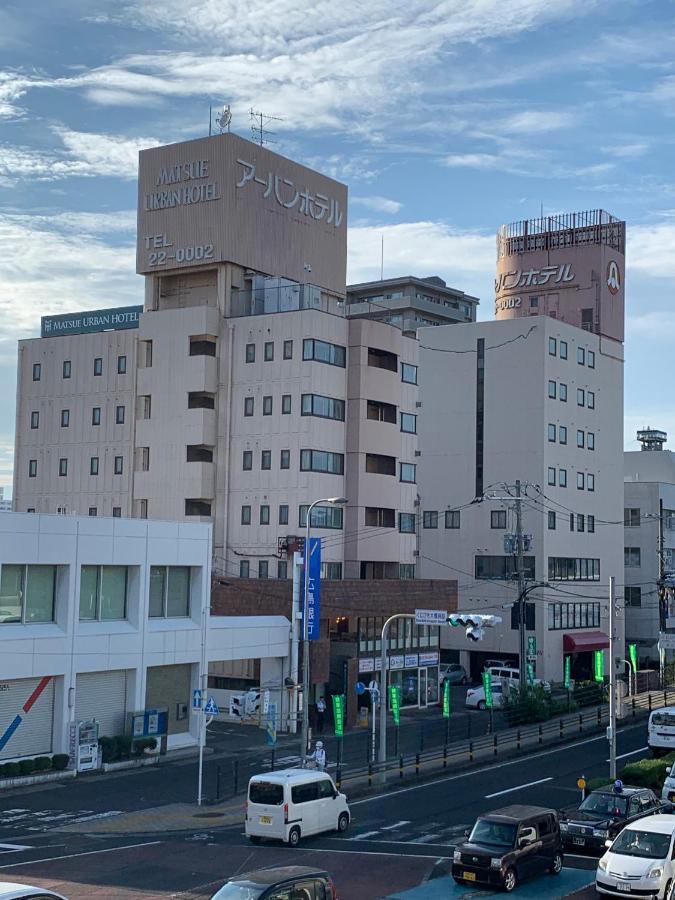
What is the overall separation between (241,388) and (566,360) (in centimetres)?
3160

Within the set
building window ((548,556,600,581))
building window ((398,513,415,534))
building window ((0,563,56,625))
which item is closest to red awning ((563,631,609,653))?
building window ((548,556,600,581))

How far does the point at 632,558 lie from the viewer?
103000 millimetres

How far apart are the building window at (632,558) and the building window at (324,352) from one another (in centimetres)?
4551

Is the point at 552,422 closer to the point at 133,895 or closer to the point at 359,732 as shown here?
the point at 359,732

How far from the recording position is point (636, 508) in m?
103

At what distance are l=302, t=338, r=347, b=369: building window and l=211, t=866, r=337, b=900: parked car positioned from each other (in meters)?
47.4

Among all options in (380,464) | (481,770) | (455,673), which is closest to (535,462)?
(455,673)

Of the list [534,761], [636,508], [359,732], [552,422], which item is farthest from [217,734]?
[636,508]

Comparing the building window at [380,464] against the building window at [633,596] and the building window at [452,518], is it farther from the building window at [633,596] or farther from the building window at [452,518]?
the building window at [633,596]

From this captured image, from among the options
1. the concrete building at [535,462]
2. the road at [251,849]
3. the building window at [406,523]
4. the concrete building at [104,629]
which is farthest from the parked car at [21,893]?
the concrete building at [535,462]

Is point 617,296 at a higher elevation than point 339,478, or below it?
higher

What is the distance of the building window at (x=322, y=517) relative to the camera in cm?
6606

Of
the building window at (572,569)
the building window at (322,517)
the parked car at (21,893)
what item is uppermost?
the building window at (322,517)

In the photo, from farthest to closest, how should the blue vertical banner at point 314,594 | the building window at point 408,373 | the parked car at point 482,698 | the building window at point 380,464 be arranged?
the building window at point 408,373
the building window at point 380,464
the parked car at point 482,698
the blue vertical banner at point 314,594
